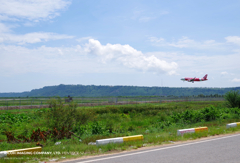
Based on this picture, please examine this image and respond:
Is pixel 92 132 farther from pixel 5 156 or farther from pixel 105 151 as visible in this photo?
pixel 5 156

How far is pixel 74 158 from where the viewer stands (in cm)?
700

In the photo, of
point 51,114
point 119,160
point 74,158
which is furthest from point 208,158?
point 51,114

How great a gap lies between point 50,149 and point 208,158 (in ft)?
18.1

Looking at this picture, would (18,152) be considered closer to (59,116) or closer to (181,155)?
(59,116)

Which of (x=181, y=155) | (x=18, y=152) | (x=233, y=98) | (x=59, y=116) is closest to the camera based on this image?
(x=181, y=155)

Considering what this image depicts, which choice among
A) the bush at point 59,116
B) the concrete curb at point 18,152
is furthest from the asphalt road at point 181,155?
the bush at point 59,116

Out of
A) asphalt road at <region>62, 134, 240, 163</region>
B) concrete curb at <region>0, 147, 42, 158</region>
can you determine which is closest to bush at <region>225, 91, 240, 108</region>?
asphalt road at <region>62, 134, 240, 163</region>

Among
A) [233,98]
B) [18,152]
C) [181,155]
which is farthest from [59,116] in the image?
[233,98]

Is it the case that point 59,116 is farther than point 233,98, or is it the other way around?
point 233,98

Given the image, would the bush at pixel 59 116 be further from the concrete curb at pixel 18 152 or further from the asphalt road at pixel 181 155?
the asphalt road at pixel 181 155

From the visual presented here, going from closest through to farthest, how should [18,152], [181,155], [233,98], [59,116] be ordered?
[181,155]
[18,152]
[59,116]
[233,98]

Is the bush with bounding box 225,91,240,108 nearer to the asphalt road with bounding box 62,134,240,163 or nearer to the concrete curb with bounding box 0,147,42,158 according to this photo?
the asphalt road with bounding box 62,134,240,163

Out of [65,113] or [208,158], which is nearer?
A: [208,158]

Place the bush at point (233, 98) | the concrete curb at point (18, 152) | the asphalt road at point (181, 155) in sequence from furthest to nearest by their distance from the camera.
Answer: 1. the bush at point (233, 98)
2. the concrete curb at point (18, 152)
3. the asphalt road at point (181, 155)
